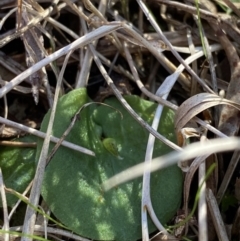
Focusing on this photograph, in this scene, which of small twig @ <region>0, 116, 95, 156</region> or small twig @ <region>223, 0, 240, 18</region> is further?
small twig @ <region>223, 0, 240, 18</region>

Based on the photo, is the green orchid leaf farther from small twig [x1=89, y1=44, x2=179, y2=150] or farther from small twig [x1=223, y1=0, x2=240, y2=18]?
small twig [x1=223, y1=0, x2=240, y2=18]

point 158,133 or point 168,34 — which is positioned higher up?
point 168,34

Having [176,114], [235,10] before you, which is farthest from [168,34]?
[176,114]

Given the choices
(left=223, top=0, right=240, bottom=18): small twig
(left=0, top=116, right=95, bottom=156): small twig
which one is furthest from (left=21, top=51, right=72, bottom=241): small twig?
(left=223, top=0, right=240, bottom=18): small twig

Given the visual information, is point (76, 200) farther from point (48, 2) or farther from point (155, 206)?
point (48, 2)

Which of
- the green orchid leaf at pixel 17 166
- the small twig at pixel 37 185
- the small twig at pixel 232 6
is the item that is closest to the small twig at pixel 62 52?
the small twig at pixel 37 185

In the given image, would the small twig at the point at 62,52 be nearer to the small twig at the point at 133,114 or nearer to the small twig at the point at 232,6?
the small twig at the point at 133,114
